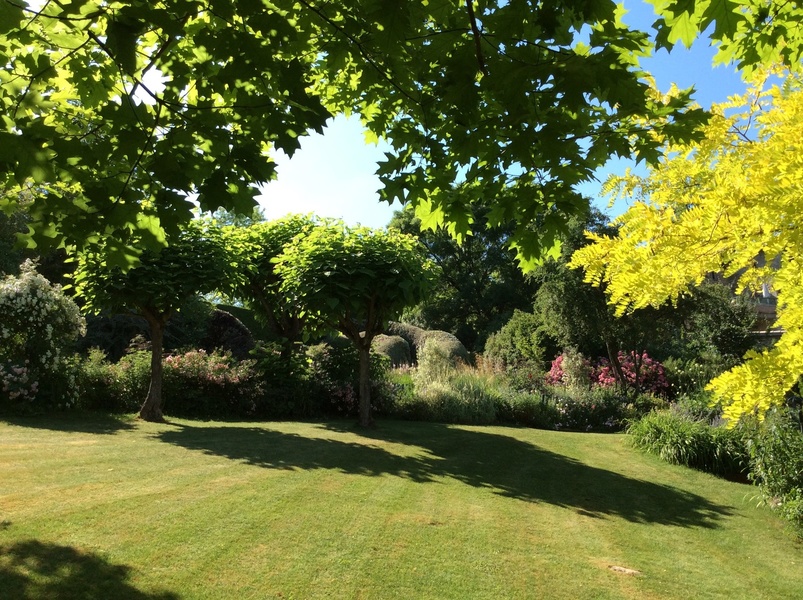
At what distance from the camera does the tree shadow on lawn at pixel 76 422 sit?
25.0ft

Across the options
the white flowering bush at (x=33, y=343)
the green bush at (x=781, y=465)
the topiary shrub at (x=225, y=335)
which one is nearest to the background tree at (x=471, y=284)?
the topiary shrub at (x=225, y=335)

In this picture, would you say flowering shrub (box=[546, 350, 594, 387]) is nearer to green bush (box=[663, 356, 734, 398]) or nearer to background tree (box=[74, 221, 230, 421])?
green bush (box=[663, 356, 734, 398])

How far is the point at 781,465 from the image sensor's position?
19.8ft

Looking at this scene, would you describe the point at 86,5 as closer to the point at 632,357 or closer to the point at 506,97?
the point at 506,97

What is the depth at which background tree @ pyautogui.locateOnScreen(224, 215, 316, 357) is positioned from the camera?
11.3 metres

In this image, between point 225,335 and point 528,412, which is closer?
point 528,412

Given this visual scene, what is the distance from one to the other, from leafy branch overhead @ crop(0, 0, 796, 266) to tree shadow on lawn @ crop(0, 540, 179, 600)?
1.81 m

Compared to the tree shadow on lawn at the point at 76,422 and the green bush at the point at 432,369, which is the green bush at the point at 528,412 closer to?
the green bush at the point at 432,369

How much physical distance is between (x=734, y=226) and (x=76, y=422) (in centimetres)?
866

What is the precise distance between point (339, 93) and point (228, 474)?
3.85 metres

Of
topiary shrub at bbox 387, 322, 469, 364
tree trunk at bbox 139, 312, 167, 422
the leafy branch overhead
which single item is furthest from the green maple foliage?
topiary shrub at bbox 387, 322, 469, 364

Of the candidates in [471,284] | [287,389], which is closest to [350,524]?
[287,389]

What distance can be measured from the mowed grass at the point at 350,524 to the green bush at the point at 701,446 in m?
0.53

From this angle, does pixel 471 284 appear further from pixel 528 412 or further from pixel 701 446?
pixel 701 446
